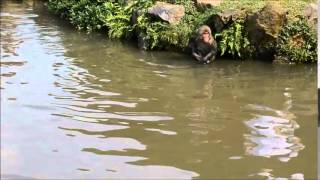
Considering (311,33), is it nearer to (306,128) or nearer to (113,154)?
(306,128)

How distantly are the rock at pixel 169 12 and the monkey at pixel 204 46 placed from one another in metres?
1.31

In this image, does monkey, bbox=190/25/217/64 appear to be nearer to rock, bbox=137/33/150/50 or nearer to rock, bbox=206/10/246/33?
rock, bbox=206/10/246/33

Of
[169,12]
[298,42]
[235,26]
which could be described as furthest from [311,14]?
[169,12]

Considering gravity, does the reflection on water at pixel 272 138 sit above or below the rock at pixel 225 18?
below

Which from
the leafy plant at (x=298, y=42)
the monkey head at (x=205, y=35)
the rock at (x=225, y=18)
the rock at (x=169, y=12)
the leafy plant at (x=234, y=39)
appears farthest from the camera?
the rock at (x=169, y=12)

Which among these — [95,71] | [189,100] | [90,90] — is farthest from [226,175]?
[95,71]

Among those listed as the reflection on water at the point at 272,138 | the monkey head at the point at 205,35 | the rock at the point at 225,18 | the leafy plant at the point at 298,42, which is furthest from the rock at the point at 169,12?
the reflection on water at the point at 272,138

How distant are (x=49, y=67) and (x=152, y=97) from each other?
2.95 metres

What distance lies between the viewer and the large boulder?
1036cm

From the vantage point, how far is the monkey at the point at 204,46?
10.4 meters

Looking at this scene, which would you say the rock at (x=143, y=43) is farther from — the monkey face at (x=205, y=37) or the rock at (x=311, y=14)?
the rock at (x=311, y=14)

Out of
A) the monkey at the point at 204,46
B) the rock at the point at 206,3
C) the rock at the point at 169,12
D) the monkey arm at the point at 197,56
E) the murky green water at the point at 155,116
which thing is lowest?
the murky green water at the point at 155,116

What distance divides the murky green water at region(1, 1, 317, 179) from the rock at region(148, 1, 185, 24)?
0.82 metres

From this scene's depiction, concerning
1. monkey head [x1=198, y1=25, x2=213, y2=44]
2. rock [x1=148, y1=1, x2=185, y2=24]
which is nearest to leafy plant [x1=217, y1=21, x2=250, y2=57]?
monkey head [x1=198, y1=25, x2=213, y2=44]
